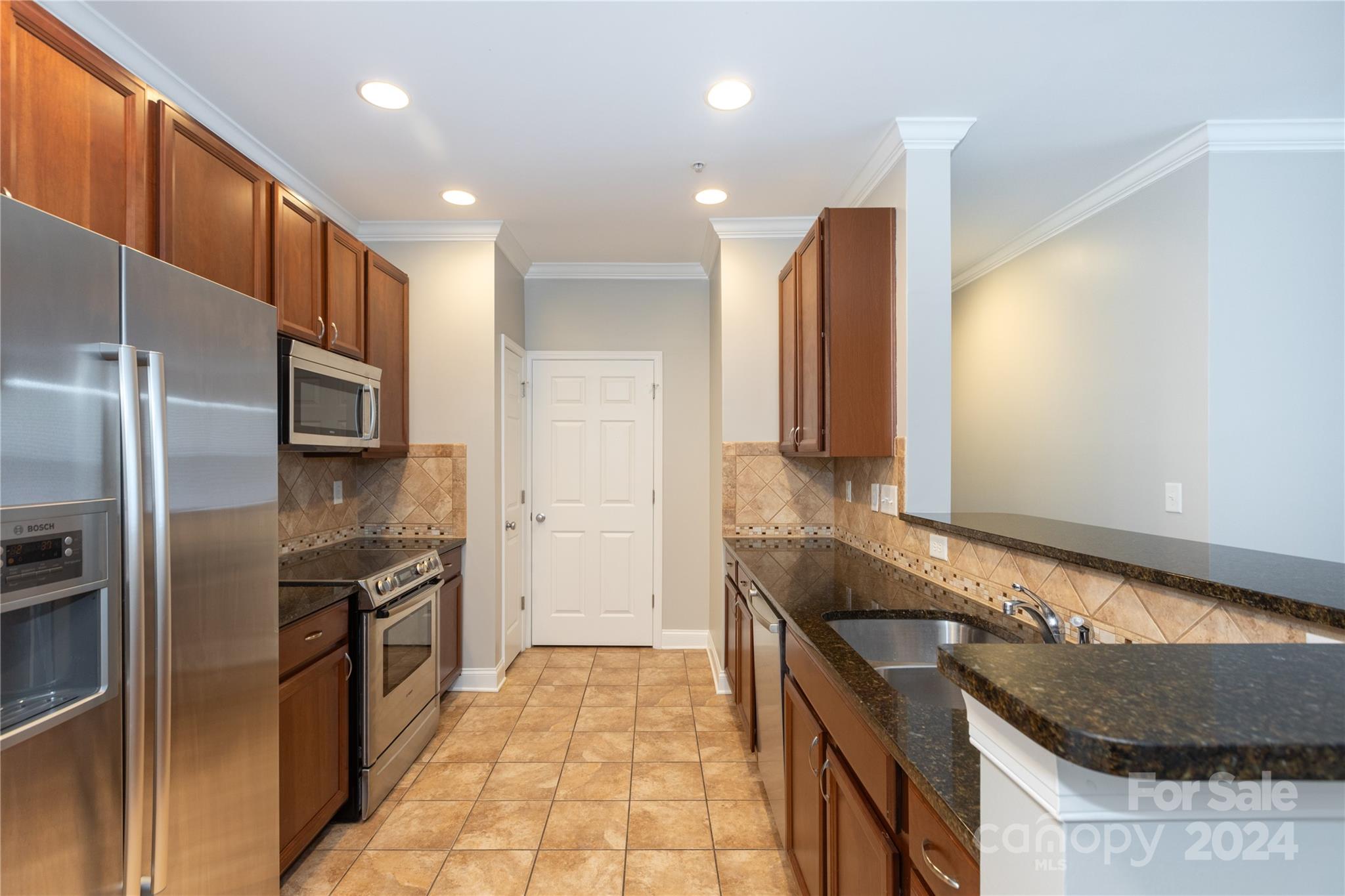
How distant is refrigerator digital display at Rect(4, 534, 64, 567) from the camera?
97cm

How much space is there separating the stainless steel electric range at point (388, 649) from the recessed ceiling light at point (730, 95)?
222 centimetres

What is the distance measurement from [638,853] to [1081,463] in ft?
9.28

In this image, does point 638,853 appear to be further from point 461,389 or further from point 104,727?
point 461,389

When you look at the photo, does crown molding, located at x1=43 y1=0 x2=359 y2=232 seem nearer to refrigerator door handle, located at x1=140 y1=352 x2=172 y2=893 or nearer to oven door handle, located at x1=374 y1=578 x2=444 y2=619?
refrigerator door handle, located at x1=140 y1=352 x2=172 y2=893

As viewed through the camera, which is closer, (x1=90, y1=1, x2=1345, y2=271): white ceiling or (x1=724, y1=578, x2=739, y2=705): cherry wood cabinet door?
(x1=90, y1=1, x2=1345, y2=271): white ceiling

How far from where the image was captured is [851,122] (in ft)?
7.68

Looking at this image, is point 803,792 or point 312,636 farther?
point 312,636

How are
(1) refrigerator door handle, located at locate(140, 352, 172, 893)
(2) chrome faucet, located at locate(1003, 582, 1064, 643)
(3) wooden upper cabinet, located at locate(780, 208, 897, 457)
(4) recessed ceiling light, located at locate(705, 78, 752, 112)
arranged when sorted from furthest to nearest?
(3) wooden upper cabinet, located at locate(780, 208, 897, 457)
(4) recessed ceiling light, located at locate(705, 78, 752, 112)
(2) chrome faucet, located at locate(1003, 582, 1064, 643)
(1) refrigerator door handle, located at locate(140, 352, 172, 893)

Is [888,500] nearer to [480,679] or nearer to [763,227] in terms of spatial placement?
[763,227]

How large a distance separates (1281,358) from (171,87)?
417 cm

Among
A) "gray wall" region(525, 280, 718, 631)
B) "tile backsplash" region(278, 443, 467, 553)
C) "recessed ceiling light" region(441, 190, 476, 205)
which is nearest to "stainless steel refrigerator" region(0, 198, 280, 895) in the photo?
"recessed ceiling light" region(441, 190, 476, 205)

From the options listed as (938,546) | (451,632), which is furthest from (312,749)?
(938,546)

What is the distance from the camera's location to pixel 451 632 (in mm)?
3297

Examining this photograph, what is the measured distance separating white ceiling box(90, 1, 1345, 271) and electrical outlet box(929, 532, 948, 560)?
1.59 metres
